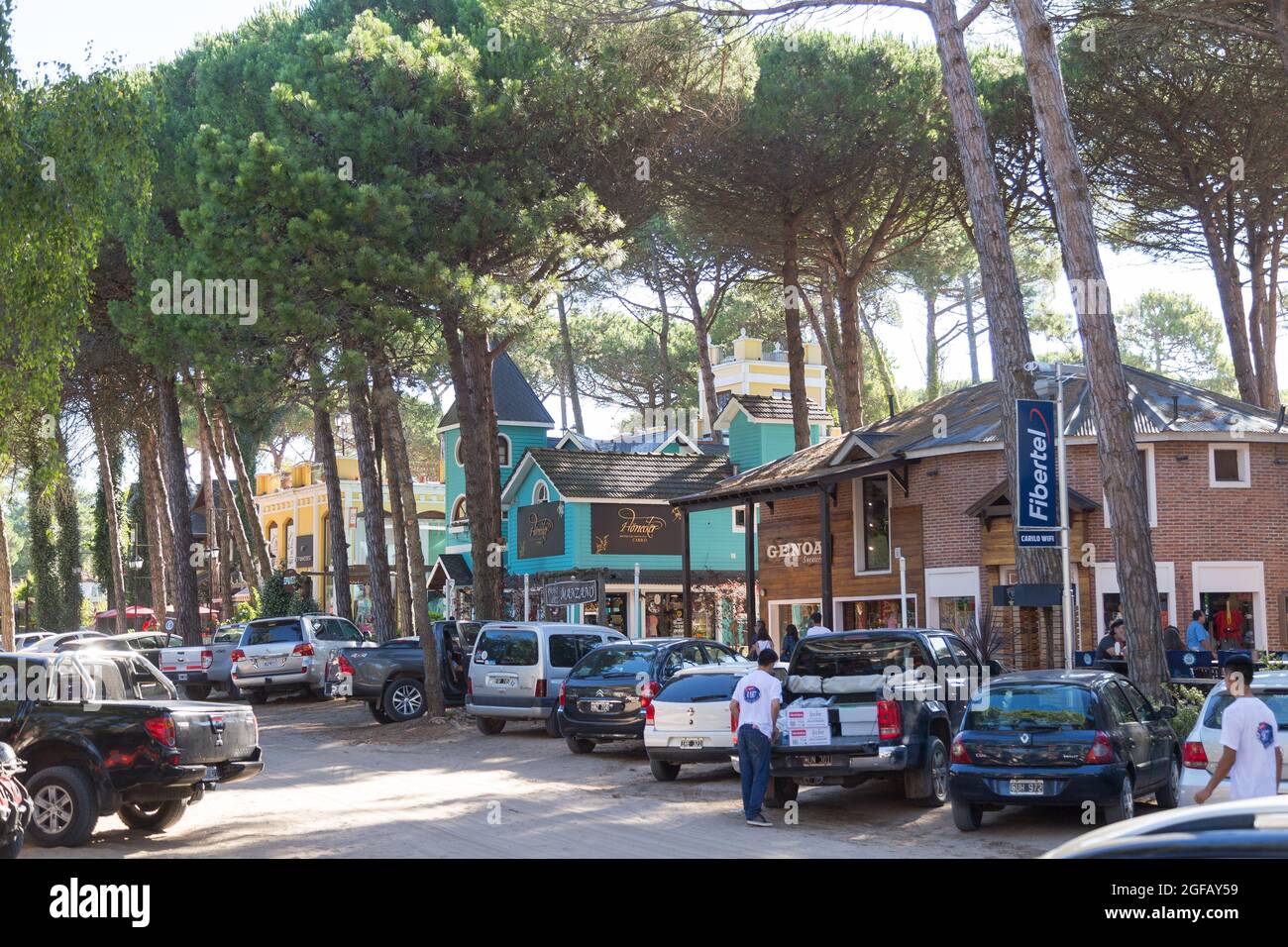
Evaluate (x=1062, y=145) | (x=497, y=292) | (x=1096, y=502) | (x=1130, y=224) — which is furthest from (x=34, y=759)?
(x=1130, y=224)

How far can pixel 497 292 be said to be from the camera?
90.3 ft

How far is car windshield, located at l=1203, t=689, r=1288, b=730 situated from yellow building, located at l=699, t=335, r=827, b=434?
49.6m

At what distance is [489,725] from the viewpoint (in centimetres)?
2406

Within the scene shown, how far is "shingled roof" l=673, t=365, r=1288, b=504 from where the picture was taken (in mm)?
28781

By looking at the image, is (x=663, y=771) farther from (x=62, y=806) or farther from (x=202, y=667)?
(x=202, y=667)

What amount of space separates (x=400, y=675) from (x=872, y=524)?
1219 cm

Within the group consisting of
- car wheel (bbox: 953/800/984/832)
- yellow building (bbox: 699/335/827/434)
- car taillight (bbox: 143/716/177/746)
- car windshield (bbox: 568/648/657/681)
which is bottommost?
car wheel (bbox: 953/800/984/832)

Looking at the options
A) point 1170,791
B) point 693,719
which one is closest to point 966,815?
point 1170,791

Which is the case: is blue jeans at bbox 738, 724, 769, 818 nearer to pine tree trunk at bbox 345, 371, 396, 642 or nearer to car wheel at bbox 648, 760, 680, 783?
car wheel at bbox 648, 760, 680, 783

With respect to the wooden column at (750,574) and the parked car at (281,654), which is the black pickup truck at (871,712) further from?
the parked car at (281,654)

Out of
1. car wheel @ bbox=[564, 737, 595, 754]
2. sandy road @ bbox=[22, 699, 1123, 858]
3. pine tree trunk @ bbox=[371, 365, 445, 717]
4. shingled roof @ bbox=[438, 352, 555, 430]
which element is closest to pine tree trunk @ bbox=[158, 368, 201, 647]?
pine tree trunk @ bbox=[371, 365, 445, 717]

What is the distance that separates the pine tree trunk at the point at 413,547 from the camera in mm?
25547

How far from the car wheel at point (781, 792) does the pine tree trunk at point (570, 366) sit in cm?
4334

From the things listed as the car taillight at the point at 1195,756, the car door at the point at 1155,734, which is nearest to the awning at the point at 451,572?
the car door at the point at 1155,734
